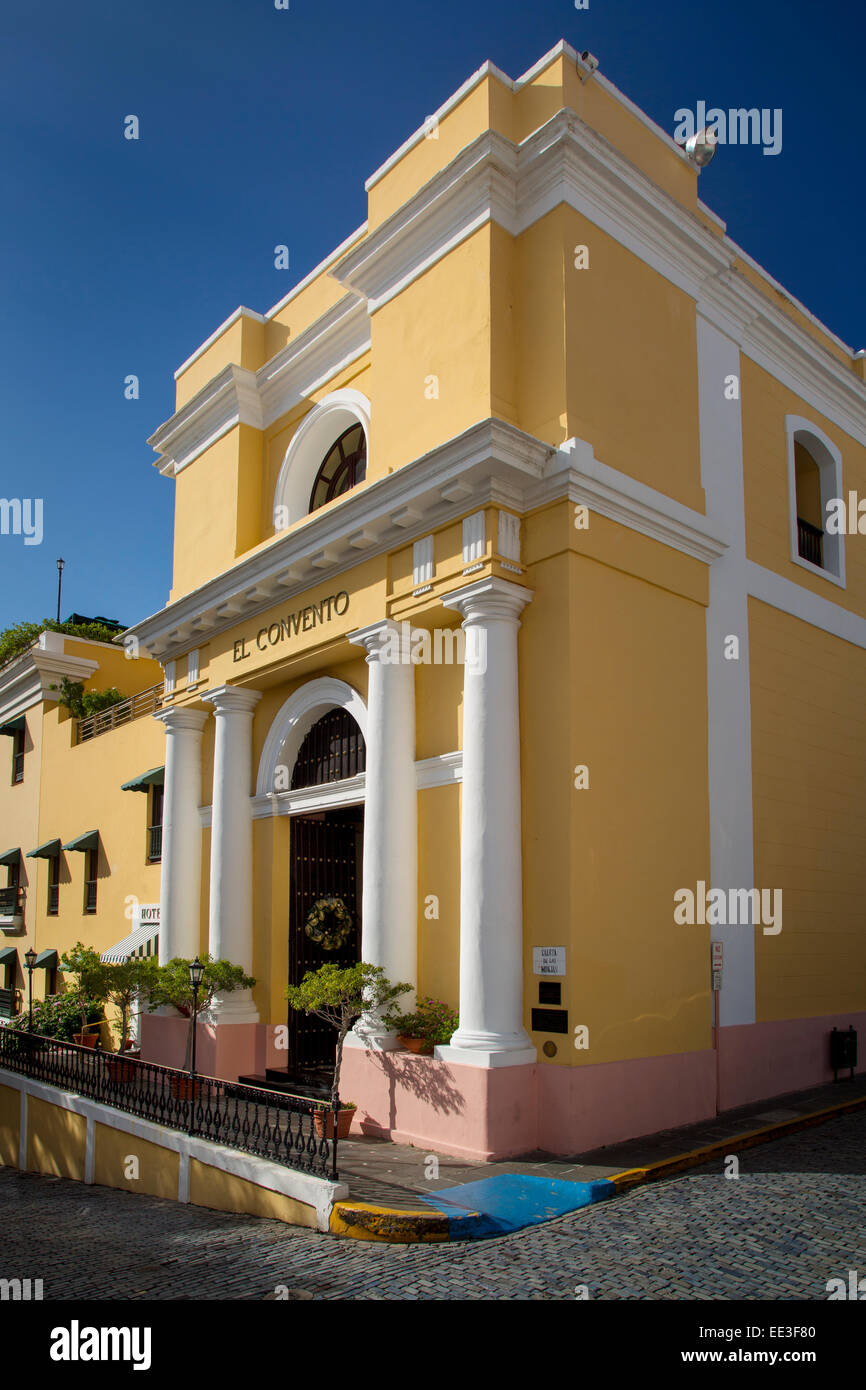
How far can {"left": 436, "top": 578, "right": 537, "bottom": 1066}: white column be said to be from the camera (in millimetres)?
9352

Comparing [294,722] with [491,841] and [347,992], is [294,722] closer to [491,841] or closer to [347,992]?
[347,992]

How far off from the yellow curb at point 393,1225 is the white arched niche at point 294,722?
20.6ft

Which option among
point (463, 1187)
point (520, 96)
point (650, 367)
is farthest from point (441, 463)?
point (463, 1187)

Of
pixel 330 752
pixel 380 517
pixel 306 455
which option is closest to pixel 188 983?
pixel 330 752

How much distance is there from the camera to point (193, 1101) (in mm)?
9914

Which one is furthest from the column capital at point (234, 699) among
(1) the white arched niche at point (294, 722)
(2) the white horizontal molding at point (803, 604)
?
Answer: (2) the white horizontal molding at point (803, 604)

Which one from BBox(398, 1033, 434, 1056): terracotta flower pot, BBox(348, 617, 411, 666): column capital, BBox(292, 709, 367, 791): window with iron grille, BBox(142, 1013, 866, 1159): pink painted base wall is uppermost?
BBox(348, 617, 411, 666): column capital

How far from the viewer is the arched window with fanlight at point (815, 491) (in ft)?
48.0

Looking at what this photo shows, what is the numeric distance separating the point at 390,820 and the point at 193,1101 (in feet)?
10.4

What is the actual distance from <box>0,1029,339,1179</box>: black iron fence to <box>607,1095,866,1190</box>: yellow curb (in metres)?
2.34

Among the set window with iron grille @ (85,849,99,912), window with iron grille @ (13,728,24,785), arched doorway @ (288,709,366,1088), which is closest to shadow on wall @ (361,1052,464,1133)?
arched doorway @ (288,709,366,1088)

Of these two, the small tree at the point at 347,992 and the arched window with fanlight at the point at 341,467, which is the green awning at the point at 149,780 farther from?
the small tree at the point at 347,992

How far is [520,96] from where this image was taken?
11.2 m

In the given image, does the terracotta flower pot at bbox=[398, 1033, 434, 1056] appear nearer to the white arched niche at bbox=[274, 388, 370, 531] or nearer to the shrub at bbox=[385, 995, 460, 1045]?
the shrub at bbox=[385, 995, 460, 1045]
